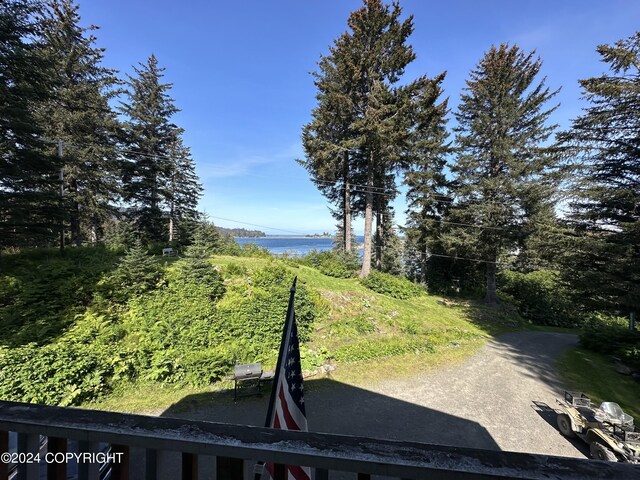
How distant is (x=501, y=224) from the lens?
1694cm

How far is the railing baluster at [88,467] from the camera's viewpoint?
1.28 meters

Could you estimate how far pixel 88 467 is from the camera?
1326 mm

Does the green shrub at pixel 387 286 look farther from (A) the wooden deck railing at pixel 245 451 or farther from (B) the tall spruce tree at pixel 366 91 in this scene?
(A) the wooden deck railing at pixel 245 451

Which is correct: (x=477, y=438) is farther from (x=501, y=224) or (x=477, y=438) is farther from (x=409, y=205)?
(x=409, y=205)

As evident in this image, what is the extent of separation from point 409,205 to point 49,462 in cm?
2160

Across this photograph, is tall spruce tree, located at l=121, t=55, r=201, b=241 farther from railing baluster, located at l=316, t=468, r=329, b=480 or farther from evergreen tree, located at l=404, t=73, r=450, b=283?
railing baluster, located at l=316, t=468, r=329, b=480

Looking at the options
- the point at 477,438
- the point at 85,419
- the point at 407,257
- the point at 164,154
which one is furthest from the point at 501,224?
the point at 164,154

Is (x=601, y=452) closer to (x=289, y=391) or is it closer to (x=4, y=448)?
(x=289, y=391)

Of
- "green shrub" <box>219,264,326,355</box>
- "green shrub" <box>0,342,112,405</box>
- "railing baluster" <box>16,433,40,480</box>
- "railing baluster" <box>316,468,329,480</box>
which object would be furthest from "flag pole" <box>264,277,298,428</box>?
"green shrub" <box>219,264,326,355</box>

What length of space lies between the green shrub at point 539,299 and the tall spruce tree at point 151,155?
25401 millimetres

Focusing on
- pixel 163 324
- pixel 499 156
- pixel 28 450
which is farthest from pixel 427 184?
pixel 28 450

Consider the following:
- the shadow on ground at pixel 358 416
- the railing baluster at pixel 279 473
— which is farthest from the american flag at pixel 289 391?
the shadow on ground at pixel 358 416

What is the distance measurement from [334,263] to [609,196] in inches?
517

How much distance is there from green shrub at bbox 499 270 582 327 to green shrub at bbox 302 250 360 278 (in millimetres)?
11482
